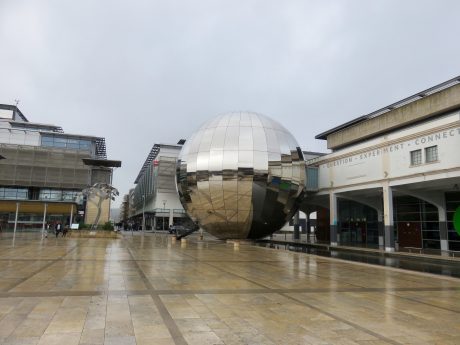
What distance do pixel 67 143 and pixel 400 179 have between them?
70.2 m

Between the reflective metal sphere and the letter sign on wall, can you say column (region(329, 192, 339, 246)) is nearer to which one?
the reflective metal sphere

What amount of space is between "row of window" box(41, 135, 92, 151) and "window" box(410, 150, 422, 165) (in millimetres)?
67896

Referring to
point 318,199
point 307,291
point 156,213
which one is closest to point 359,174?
point 318,199

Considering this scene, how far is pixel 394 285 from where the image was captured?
1276cm

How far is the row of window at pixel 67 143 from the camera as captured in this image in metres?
80.7

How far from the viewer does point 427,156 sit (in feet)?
91.1

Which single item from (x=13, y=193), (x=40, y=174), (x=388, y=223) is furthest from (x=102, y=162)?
(x=388, y=223)

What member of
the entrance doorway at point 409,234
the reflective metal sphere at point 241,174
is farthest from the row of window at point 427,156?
the entrance doorway at point 409,234

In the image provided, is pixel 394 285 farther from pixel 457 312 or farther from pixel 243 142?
pixel 243 142

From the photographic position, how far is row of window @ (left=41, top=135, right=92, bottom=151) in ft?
265

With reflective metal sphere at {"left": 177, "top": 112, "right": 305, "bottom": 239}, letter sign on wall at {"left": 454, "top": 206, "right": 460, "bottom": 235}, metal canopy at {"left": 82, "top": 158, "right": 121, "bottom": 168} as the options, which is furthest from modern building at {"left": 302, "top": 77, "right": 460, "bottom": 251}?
metal canopy at {"left": 82, "top": 158, "right": 121, "bottom": 168}

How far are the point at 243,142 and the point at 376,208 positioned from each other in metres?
17.5

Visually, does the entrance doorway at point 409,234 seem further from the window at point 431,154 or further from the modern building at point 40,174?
the modern building at point 40,174

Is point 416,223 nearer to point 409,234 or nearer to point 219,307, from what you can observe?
point 409,234
